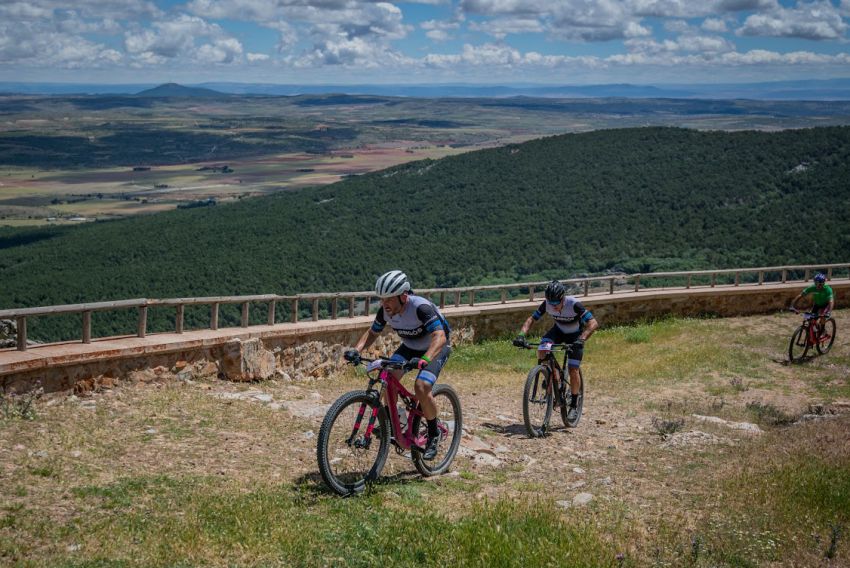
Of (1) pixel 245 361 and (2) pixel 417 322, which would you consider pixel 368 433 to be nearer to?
(2) pixel 417 322

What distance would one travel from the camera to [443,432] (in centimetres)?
812

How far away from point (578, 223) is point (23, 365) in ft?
222

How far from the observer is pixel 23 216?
122125 millimetres

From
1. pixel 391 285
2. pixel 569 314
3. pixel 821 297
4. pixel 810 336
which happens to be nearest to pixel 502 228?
pixel 810 336

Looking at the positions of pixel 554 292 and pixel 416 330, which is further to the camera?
pixel 554 292

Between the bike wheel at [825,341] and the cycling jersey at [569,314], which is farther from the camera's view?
the bike wheel at [825,341]

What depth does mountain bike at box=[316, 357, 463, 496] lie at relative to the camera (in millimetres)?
7074

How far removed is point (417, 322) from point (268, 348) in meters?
6.17

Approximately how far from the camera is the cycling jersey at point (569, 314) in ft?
35.1

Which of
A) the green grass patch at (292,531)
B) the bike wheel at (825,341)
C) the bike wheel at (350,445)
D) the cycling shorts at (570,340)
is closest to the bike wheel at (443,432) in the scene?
the bike wheel at (350,445)

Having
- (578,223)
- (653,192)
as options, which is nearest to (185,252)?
(578,223)

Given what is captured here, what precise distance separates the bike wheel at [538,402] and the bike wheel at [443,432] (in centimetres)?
175

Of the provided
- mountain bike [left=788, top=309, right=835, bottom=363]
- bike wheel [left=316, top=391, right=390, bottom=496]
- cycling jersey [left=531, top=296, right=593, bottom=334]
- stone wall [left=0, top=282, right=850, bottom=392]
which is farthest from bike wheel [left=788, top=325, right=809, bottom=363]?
bike wheel [left=316, top=391, right=390, bottom=496]

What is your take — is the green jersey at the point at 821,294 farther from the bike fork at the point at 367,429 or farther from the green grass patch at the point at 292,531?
the bike fork at the point at 367,429
